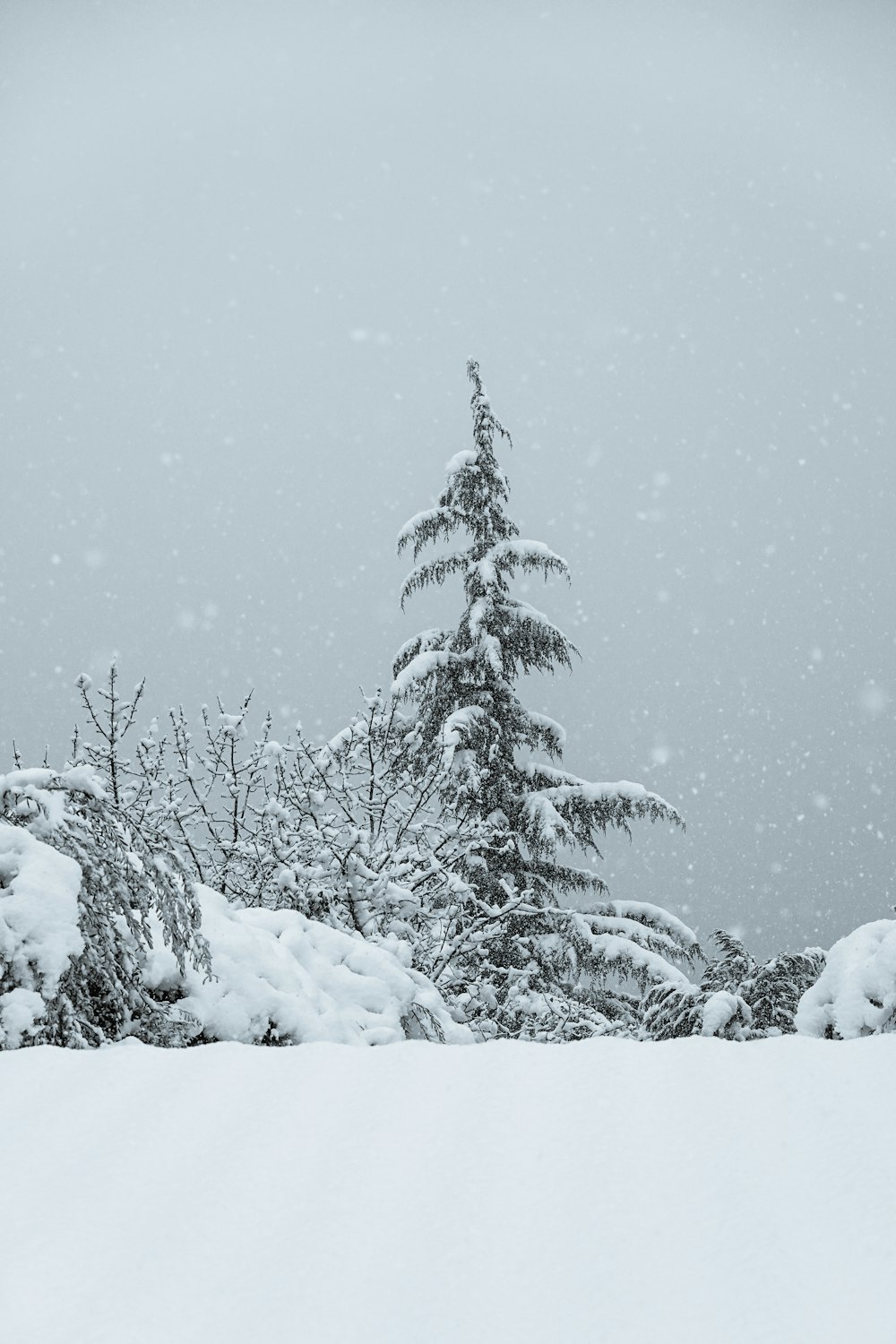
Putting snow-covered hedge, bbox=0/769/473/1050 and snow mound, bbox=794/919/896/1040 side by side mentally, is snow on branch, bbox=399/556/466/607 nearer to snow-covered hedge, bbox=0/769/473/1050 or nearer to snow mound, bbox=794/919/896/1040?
snow-covered hedge, bbox=0/769/473/1050

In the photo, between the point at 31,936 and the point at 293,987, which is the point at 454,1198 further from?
the point at 293,987

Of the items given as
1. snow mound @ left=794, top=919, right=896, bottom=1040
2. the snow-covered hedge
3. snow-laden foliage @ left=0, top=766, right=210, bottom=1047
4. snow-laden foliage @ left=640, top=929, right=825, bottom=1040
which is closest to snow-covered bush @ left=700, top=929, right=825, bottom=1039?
snow-laden foliage @ left=640, top=929, right=825, bottom=1040

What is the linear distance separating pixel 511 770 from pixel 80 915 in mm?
8501

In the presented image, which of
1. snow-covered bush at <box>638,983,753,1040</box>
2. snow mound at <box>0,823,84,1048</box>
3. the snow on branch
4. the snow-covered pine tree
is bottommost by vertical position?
snow mound at <box>0,823,84,1048</box>

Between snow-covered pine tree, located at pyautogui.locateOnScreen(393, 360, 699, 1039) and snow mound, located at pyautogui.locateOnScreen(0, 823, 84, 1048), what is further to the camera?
snow-covered pine tree, located at pyautogui.locateOnScreen(393, 360, 699, 1039)

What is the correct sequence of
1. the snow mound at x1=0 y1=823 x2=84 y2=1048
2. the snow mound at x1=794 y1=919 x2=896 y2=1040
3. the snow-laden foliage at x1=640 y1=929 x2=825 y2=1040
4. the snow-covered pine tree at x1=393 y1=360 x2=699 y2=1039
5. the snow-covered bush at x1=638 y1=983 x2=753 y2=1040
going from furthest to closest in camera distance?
the snow-covered pine tree at x1=393 y1=360 x2=699 y2=1039 < the snow-laden foliage at x1=640 y1=929 x2=825 y2=1040 < the snow-covered bush at x1=638 y1=983 x2=753 y2=1040 < the snow mound at x1=794 y1=919 x2=896 y2=1040 < the snow mound at x1=0 y1=823 x2=84 y2=1048

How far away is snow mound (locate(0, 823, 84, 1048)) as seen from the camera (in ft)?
7.54

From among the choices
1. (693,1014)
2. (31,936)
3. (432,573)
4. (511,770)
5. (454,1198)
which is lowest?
(454,1198)

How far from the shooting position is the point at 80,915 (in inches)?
98.9

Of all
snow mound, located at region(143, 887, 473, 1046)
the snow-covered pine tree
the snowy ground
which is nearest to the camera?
the snowy ground

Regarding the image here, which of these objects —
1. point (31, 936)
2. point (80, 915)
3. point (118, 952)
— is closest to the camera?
point (31, 936)

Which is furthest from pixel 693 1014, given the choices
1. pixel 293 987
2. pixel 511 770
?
pixel 511 770

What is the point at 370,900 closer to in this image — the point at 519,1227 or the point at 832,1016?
the point at 832,1016

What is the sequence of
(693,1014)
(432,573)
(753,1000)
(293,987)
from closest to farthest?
(293,987)
(693,1014)
(753,1000)
(432,573)
